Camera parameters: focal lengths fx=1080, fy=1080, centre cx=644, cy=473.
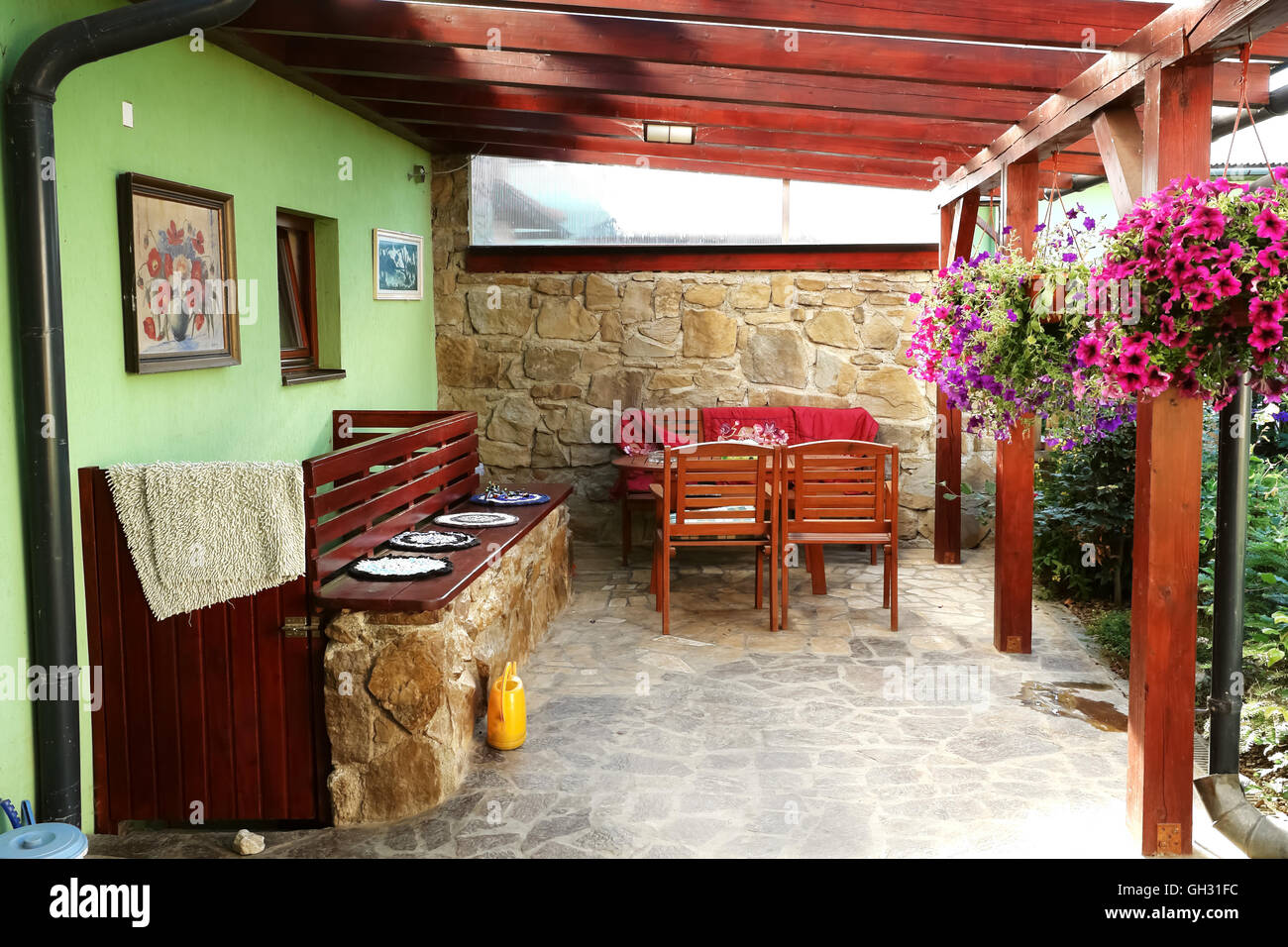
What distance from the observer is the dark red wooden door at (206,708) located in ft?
11.7

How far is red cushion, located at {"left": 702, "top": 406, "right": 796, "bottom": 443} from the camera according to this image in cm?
796

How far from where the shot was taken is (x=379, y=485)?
14.2 ft

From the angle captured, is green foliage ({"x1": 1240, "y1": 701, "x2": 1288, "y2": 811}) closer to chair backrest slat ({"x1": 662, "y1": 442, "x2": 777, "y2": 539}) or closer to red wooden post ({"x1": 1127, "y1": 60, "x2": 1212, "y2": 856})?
red wooden post ({"x1": 1127, "y1": 60, "x2": 1212, "y2": 856})

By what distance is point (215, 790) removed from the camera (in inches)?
143

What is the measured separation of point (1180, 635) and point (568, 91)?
4.22 m

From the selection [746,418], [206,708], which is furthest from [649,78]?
[206,708]

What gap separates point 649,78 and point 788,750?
3222 millimetres

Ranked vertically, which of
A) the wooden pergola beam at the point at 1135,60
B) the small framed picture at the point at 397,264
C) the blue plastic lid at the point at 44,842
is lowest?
the blue plastic lid at the point at 44,842

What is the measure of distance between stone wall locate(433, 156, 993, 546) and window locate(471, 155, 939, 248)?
0.28m

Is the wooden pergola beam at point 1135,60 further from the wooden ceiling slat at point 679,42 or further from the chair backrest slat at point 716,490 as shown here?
the chair backrest slat at point 716,490

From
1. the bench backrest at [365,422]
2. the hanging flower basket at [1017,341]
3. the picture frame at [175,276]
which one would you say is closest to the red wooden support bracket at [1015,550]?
the hanging flower basket at [1017,341]

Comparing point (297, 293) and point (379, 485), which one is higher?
point (297, 293)

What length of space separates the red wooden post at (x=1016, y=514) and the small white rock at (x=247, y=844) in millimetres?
3693

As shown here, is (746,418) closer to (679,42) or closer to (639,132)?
(639,132)
